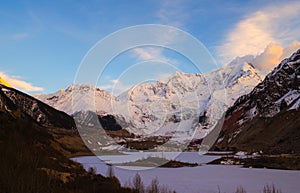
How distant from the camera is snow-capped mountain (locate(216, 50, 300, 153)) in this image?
265 ft

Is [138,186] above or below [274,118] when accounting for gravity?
below

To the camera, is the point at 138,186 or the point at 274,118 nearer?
the point at 138,186

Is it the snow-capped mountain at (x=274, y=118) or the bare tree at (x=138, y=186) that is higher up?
the snow-capped mountain at (x=274, y=118)

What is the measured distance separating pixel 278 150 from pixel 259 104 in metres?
49.8

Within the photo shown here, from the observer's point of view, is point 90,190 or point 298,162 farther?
point 298,162

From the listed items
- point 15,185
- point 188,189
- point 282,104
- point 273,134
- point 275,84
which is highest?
point 275,84

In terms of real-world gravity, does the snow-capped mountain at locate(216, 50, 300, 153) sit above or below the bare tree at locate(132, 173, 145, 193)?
above

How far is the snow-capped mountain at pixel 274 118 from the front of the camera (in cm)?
8088

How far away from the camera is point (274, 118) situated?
98.1m

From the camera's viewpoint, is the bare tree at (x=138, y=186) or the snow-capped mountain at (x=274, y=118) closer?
the bare tree at (x=138, y=186)

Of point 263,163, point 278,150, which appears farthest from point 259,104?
point 263,163

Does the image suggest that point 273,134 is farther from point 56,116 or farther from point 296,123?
point 56,116

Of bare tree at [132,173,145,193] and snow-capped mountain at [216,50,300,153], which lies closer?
bare tree at [132,173,145,193]

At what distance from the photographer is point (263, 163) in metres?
56.7
